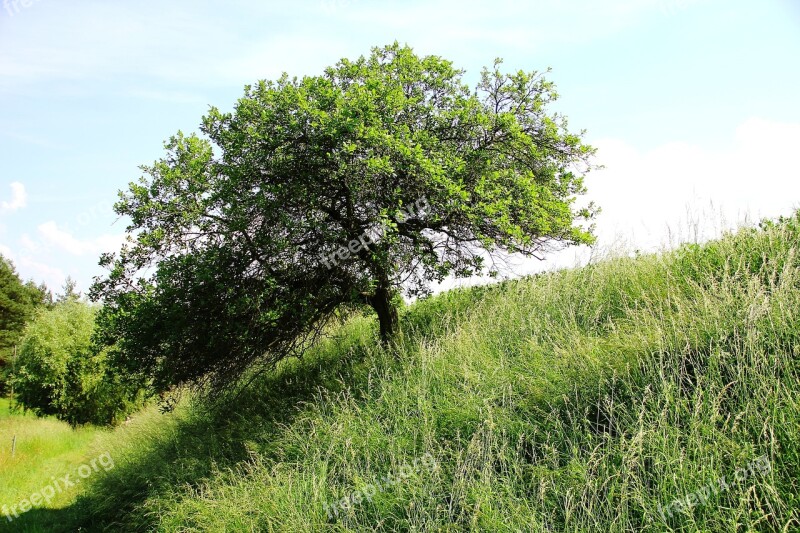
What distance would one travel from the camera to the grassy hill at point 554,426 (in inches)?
178

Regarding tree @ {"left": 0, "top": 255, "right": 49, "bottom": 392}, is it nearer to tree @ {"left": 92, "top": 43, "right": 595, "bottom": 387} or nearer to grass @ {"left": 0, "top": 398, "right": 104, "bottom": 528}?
grass @ {"left": 0, "top": 398, "right": 104, "bottom": 528}

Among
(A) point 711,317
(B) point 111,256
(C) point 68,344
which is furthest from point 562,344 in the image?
(C) point 68,344

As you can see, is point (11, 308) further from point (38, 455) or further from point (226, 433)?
point (226, 433)

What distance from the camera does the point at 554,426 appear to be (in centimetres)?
567

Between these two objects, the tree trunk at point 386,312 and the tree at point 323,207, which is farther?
the tree trunk at point 386,312

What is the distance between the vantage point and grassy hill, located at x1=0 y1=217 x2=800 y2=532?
4.53 meters

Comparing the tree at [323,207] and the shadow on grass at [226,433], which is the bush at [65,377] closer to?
the shadow on grass at [226,433]

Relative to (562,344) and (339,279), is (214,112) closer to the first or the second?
(339,279)

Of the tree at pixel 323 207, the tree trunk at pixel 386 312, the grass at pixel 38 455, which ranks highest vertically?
the tree at pixel 323 207

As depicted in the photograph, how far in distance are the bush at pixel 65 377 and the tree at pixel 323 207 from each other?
14866 mm

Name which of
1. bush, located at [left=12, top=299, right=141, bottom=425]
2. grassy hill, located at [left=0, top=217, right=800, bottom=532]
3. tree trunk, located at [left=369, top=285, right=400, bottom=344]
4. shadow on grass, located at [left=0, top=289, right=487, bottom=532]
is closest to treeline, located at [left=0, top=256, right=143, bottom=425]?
bush, located at [left=12, top=299, right=141, bottom=425]

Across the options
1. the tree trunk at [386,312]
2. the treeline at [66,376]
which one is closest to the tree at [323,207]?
the tree trunk at [386,312]

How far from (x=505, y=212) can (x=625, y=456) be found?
15.0ft

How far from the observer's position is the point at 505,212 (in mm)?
8359
